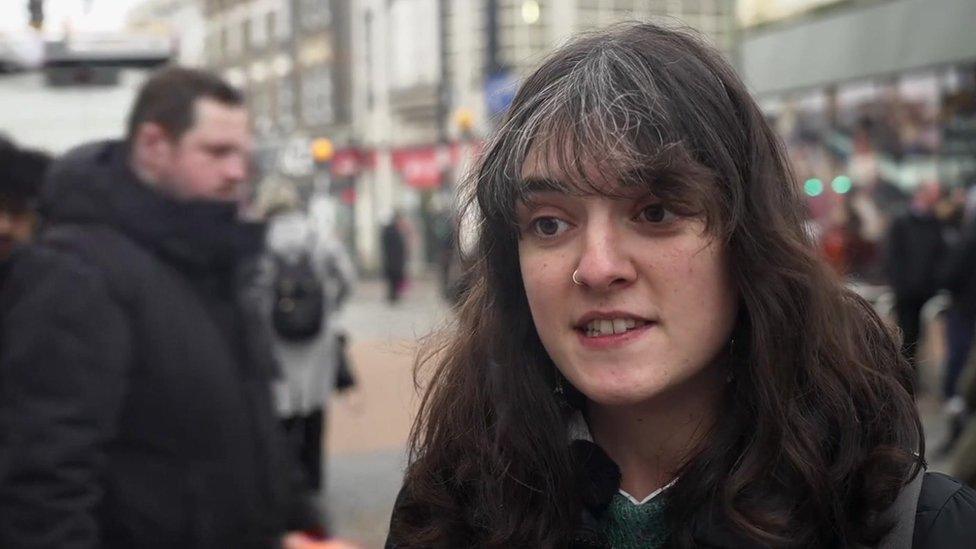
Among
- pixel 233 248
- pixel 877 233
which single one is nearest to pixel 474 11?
pixel 877 233

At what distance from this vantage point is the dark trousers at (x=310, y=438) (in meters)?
7.56

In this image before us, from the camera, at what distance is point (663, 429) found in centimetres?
166

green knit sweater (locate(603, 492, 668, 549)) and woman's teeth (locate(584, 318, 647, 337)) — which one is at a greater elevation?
woman's teeth (locate(584, 318, 647, 337))

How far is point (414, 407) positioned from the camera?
2180mm

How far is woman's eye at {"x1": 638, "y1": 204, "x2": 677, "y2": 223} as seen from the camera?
5.08 feet

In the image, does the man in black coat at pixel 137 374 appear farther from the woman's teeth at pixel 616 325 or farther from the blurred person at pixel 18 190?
the woman's teeth at pixel 616 325

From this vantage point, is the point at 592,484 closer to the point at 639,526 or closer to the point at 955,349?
the point at 639,526

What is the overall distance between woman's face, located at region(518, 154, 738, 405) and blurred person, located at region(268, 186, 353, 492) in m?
5.68

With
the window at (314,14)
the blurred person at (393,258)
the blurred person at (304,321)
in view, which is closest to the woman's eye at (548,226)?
the blurred person at (304,321)

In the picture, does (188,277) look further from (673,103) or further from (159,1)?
(159,1)

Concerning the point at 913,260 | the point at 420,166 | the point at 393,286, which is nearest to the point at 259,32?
the point at 420,166

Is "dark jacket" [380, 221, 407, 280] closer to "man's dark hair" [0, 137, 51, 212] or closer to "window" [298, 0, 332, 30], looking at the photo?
"man's dark hair" [0, 137, 51, 212]

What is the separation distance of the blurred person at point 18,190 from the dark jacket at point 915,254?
24.0ft

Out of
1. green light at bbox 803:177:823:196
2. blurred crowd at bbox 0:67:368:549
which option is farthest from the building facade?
A: blurred crowd at bbox 0:67:368:549
